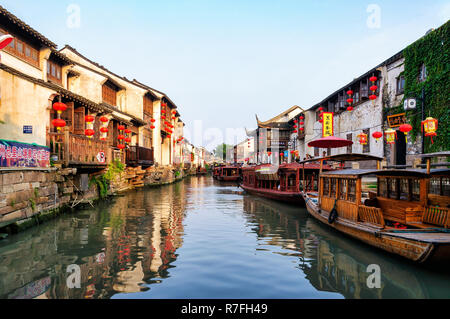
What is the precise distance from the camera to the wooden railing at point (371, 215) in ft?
26.5

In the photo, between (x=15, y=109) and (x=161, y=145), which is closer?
(x=15, y=109)

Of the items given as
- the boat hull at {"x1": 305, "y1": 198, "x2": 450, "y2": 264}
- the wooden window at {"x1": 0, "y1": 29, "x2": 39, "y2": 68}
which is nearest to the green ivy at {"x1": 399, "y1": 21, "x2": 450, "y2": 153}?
the boat hull at {"x1": 305, "y1": 198, "x2": 450, "y2": 264}

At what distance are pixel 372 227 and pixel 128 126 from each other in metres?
19.9

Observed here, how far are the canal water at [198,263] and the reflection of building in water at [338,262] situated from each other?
21 millimetres

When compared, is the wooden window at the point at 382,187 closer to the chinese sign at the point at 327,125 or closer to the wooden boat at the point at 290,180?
the wooden boat at the point at 290,180

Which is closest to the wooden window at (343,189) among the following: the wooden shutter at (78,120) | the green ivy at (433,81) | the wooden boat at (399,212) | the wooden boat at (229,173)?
the wooden boat at (399,212)

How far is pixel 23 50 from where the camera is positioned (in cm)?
1344

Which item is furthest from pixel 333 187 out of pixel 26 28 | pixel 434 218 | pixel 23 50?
pixel 23 50

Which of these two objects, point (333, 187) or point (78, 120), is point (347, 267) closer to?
point (333, 187)

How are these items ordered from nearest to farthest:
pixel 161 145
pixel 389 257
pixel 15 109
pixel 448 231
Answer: pixel 448 231 → pixel 389 257 → pixel 15 109 → pixel 161 145

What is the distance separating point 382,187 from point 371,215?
9.09 feet

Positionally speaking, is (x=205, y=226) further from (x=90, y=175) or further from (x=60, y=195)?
(x=90, y=175)

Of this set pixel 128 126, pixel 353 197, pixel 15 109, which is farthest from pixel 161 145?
pixel 353 197
